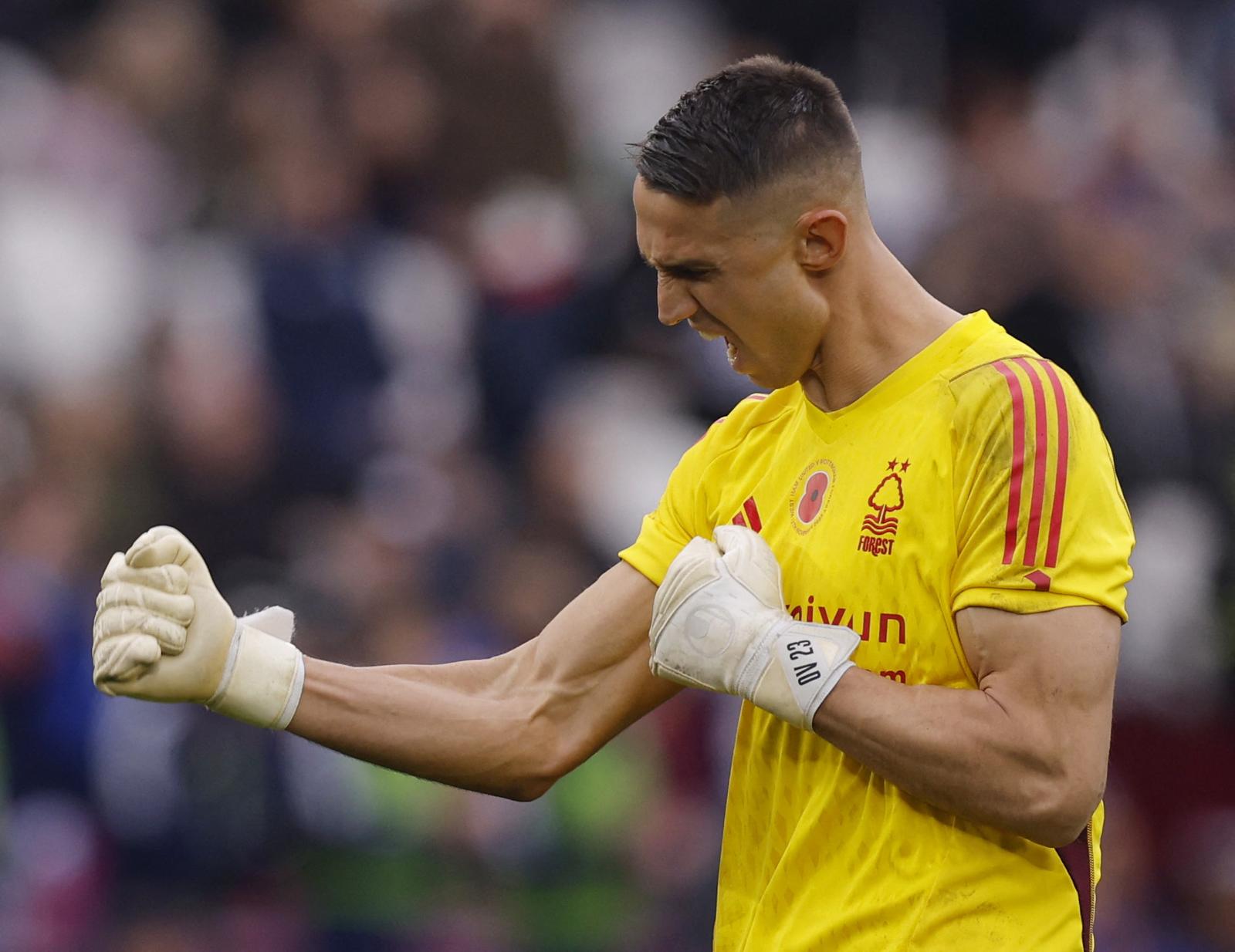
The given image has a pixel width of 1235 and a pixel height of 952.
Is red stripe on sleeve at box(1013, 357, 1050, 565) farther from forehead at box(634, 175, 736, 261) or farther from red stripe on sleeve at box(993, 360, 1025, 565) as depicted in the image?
forehead at box(634, 175, 736, 261)

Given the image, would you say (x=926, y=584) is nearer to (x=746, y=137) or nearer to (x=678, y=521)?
(x=678, y=521)

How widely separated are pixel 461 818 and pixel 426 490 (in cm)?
135

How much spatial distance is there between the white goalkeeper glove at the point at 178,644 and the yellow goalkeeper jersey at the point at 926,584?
3.14 ft

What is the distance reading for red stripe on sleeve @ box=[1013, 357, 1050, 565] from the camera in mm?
2902

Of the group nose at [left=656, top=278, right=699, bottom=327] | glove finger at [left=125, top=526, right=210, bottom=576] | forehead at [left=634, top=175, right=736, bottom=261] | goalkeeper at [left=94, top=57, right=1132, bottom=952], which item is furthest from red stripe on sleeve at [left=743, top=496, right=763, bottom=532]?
glove finger at [left=125, top=526, right=210, bottom=576]

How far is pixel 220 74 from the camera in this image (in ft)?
24.9

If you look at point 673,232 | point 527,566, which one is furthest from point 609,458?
point 673,232

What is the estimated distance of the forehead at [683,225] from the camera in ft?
10.4

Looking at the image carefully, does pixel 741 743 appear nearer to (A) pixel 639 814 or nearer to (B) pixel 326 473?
(A) pixel 639 814

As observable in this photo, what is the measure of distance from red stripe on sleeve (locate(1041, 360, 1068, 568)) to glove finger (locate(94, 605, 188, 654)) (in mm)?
1519

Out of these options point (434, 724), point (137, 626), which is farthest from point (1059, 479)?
point (137, 626)

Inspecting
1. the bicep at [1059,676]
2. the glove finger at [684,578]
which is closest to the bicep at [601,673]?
the glove finger at [684,578]

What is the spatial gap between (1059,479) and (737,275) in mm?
689

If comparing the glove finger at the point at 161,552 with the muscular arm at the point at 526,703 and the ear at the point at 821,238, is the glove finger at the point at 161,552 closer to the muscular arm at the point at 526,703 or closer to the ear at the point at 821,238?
the muscular arm at the point at 526,703
